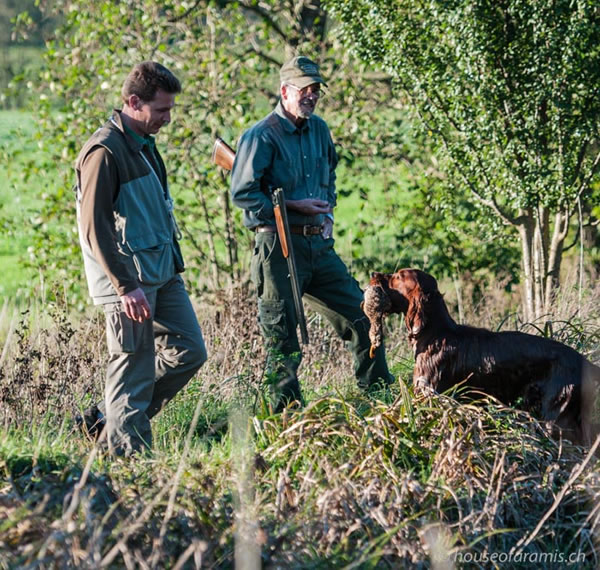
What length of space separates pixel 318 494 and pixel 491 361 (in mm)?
1356

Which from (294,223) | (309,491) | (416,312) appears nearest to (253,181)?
(294,223)

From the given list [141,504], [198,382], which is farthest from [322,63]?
[141,504]

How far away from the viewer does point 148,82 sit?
4.97m

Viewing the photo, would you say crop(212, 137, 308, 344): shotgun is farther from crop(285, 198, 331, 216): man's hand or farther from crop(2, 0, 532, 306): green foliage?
crop(2, 0, 532, 306): green foliage

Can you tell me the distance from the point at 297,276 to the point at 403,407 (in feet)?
4.48

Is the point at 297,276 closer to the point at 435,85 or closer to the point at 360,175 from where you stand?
the point at 435,85

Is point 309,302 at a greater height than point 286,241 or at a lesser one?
lesser

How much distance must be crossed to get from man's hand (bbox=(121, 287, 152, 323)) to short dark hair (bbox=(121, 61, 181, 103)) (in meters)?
1.05

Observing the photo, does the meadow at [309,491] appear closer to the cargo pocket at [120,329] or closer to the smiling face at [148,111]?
the cargo pocket at [120,329]

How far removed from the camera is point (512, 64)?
8.05 meters

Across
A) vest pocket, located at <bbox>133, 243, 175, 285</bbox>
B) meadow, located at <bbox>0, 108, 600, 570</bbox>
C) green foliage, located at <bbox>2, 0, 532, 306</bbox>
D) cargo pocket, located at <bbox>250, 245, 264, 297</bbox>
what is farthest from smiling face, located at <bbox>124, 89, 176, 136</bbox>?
green foliage, located at <bbox>2, 0, 532, 306</bbox>

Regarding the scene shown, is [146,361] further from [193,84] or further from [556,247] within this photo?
[193,84]

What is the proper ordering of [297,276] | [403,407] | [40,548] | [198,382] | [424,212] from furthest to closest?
1. [424,212]
2. [198,382]
3. [297,276]
4. [403,407]
5. [40,548]

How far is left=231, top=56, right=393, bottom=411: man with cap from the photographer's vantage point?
586 centimetres
